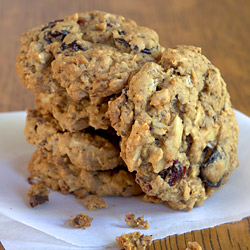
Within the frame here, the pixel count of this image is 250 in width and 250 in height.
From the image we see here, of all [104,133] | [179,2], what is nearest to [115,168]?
[104,133]

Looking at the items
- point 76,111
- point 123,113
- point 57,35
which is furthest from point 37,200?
point 57,35

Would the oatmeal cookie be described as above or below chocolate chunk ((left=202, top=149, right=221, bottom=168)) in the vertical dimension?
above

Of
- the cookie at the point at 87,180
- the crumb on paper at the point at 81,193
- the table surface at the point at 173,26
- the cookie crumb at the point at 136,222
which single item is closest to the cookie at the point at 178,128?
the cookie crumb at the point at 136,222

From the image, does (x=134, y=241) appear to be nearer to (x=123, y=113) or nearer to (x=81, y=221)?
(x=81, y=221)

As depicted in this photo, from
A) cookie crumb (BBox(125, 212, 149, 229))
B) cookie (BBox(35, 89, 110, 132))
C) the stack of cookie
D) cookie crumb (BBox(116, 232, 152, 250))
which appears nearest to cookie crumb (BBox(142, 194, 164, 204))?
the stack of cookie

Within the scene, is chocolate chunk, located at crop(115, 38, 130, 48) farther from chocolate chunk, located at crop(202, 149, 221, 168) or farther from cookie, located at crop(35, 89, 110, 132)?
chocolate chunk, located at crop(202, 149, 221, 168)

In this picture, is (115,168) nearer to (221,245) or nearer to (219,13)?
(221,245)
